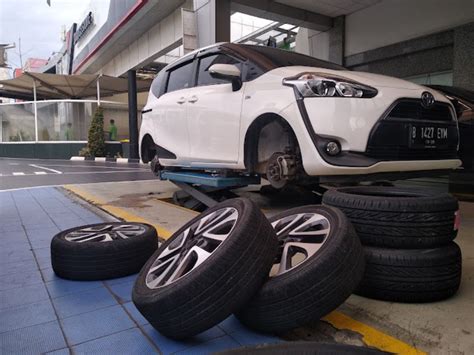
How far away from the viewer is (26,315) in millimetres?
2240

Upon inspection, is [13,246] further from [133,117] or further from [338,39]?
[133,117]

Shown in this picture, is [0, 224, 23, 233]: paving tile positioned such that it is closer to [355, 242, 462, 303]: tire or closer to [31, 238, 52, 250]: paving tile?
[31, 238, 52, 250]: paving tile

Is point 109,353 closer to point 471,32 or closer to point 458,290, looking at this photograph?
point 458,290

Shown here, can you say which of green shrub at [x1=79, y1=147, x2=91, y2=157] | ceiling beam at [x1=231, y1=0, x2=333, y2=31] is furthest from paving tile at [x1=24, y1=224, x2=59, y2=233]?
green shrub at [x1=79, y1=147, x2=91, y2=157]

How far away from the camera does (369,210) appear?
7.27 feet

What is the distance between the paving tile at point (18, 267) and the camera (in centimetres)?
298

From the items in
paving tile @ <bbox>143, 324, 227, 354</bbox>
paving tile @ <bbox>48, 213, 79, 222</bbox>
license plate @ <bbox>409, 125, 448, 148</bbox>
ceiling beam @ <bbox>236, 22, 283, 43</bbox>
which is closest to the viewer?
paving tile @ <bbox>143, 324, 227, 354</bbox>

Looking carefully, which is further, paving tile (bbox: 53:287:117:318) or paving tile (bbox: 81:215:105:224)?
paving tile (bbox: 81:215:105:224)

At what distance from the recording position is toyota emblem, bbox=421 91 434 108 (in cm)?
345

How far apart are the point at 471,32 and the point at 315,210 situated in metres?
6.14

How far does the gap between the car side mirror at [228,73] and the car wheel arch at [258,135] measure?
0.48m

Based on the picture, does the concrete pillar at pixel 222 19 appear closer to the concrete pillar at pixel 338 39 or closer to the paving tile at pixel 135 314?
the concrete pillar at pixel 338 39

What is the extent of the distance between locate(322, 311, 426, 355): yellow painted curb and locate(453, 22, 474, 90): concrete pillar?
6193 millimetres

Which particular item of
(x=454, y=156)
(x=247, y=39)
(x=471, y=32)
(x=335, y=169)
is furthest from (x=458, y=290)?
(x=247, y=39)
